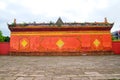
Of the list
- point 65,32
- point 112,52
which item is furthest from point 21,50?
point 112,52

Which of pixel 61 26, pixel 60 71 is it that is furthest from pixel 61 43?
pixel 60 71

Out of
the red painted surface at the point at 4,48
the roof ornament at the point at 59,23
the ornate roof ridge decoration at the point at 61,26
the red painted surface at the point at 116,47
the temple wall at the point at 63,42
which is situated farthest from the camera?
the red painted surface at the point at 4,48

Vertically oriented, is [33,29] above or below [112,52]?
above

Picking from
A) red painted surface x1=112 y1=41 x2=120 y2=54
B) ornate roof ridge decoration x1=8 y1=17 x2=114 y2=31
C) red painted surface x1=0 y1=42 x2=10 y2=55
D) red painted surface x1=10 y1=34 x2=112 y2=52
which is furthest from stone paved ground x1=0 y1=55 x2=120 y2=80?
red painted surface x1=0 y1=42 x2=10 y2=55

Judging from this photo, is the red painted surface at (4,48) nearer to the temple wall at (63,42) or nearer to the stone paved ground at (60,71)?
the temple wall at (63,42)

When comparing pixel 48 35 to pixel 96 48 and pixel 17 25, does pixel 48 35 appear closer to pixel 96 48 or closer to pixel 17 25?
pixel 17 25

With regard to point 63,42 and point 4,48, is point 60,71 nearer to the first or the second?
point 63,42

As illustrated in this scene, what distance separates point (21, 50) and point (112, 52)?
9.47m

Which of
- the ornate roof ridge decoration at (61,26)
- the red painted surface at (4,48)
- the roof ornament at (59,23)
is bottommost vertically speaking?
the red painted surface at (4,48)

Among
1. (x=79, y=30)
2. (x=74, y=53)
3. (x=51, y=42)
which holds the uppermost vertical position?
(x=79, y=30)

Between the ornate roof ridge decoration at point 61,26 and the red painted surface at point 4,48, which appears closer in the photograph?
the ornate roof ridge decoration at point 61,26

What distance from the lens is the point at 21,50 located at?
59.6 ft

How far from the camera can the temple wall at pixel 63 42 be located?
18031mm

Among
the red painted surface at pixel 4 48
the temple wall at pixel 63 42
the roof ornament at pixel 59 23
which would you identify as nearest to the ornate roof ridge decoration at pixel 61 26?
the roof ornament at pixel 59 23
